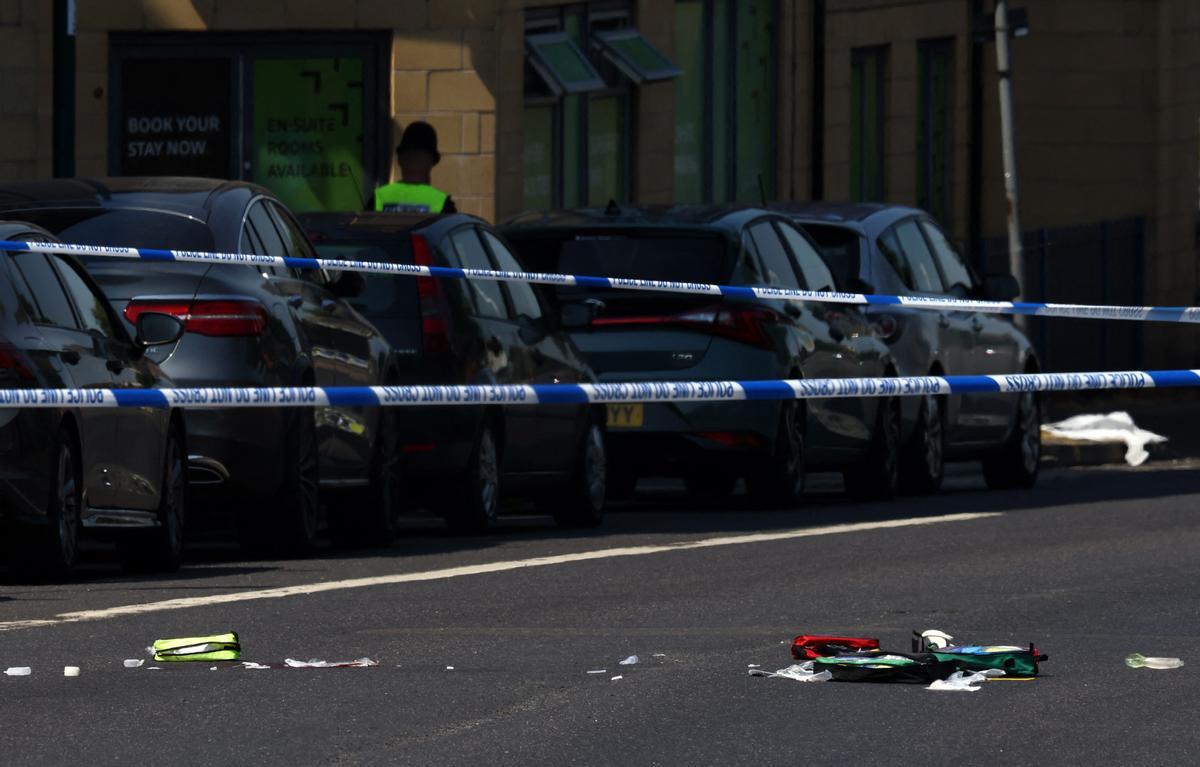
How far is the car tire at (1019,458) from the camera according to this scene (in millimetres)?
19484

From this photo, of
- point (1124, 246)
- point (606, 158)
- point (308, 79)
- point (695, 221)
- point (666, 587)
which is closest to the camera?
point (666, 587)

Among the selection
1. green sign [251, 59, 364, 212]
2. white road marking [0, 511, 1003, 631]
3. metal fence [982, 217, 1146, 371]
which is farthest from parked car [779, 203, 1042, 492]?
metal fence [982, 217, 1146, 371]

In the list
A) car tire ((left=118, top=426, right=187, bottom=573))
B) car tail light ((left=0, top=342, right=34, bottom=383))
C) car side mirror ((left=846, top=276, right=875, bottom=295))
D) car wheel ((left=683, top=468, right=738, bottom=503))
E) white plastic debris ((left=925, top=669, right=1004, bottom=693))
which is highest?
car side mirror ((left=846, top=276, right=875, bottom=295))

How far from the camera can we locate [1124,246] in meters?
36.8

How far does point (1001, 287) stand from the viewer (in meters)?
18.7

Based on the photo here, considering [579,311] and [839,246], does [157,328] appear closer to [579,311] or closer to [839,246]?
[579,311]

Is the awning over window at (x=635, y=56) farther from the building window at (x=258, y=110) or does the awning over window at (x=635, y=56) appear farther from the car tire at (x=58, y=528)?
the car tire at (x=58, y=528)

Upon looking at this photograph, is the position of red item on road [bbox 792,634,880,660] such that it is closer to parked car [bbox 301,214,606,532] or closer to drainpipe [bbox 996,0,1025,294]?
parked car [bbox 301,214,606,532]

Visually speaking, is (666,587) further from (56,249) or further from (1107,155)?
(1107,155)

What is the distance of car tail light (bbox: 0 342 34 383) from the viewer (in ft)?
34.0

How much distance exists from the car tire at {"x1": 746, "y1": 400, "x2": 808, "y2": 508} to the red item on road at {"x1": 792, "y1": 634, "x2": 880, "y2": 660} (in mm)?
7032

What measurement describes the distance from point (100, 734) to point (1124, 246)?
30451 mm

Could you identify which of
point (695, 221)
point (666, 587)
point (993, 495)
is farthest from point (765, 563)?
point (993, 495)

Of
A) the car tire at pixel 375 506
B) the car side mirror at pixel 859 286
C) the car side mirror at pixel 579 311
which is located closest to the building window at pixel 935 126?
the car side mirror at pixel 859 286
